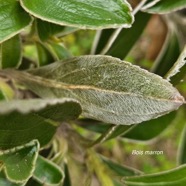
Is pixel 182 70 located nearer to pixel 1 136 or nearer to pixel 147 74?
pixel 147 74

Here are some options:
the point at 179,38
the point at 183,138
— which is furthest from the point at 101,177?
the point at 179,38

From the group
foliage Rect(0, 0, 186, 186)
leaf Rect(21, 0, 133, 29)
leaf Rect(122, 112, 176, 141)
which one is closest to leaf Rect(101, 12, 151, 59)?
foliage Rect(0, 0, 186, 186)

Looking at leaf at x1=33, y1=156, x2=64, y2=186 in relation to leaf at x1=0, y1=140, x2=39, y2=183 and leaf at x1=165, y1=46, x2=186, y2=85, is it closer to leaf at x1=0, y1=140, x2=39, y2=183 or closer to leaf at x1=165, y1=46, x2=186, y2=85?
leaf at x1=0, y1=140, x2=39, y2=183

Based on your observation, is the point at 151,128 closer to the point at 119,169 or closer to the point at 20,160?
the point at 119,169

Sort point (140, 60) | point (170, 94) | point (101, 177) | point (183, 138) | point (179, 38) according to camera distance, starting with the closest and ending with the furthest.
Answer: point (170, 94)
point (101, 177)
point (183, 138)
point (179, 38)
point (140, 60)

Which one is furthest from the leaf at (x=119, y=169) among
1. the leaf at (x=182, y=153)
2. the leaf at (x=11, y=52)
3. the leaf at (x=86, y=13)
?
the leaf at (x=86, y=13)

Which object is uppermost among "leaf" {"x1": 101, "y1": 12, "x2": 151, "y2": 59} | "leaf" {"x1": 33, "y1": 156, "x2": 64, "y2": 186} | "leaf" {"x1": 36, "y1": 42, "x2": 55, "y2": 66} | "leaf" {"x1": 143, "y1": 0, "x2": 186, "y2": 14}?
"leaf" {"x1": 143, "y1": 0, "x2": 186, "y2": 14}

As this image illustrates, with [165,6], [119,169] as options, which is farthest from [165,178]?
[165,6]

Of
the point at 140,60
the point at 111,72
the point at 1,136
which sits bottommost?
the point at 140,60
